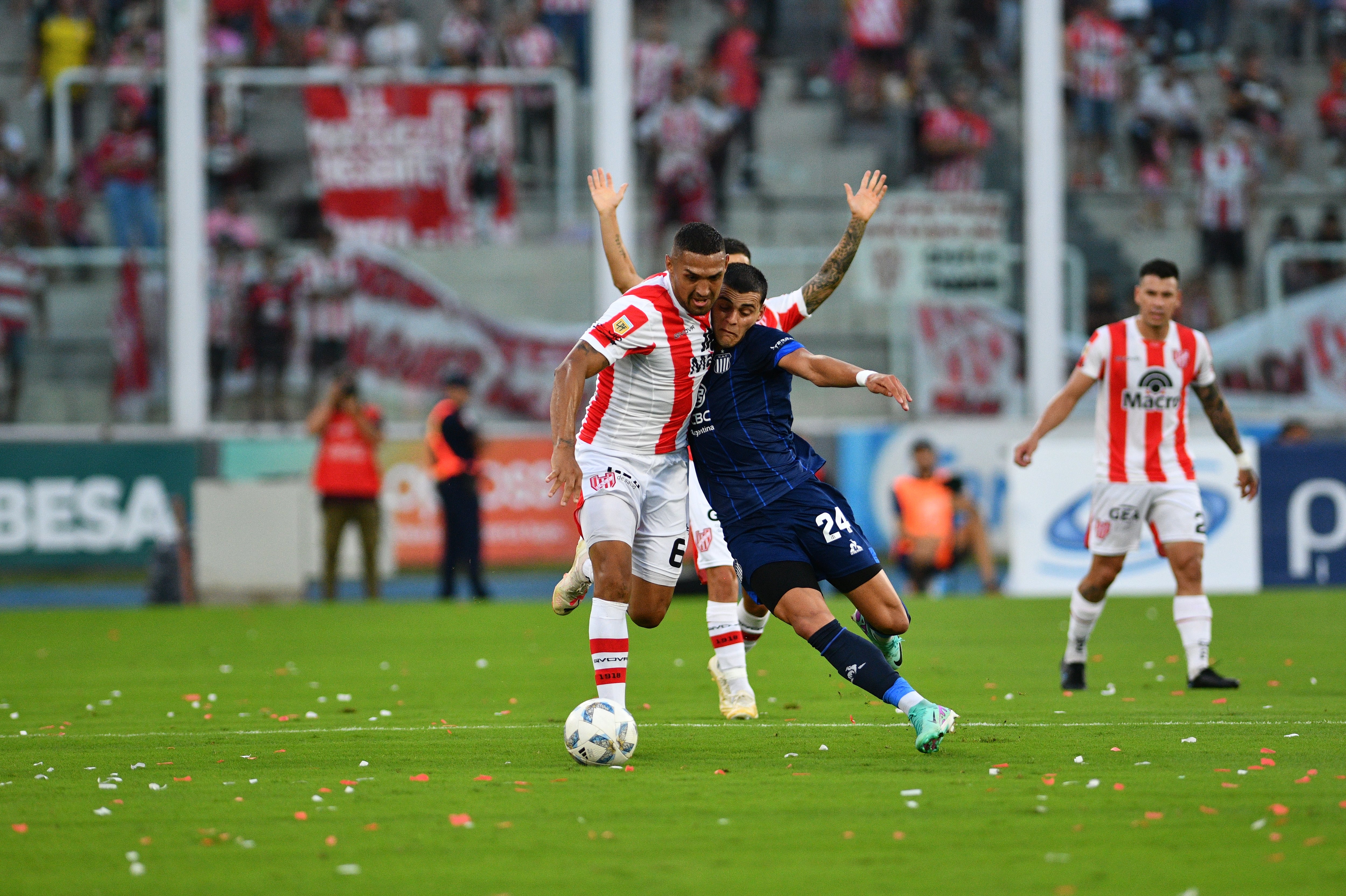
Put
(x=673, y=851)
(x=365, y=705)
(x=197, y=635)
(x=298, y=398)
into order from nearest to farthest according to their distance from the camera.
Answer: (x=673, y=851) → (x=365, y=705) → (x=197, y=635) → (x=298, y=398)

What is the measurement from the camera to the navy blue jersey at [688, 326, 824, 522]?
6.30 meters

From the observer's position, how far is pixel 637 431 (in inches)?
253

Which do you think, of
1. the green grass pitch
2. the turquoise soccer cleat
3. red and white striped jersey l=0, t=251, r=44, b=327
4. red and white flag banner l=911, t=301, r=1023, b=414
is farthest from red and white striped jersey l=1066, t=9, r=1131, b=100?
the turquoise soccer cleat

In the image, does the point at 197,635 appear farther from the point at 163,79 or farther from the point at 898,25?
the point at 898,25

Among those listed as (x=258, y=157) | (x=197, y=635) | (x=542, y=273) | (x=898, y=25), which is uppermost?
(x=898, y=25)

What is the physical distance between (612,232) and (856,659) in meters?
2.42

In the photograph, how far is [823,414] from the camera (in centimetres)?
2117

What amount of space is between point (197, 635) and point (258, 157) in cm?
1144

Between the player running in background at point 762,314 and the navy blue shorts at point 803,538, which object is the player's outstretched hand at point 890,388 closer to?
the navy blue shorts at point 803,538

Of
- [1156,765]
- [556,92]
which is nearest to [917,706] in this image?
[1156,765]

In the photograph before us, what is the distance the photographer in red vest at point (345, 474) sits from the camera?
15.4 m

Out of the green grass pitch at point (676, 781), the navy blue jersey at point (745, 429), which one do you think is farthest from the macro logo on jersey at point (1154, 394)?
the navy blue jersey at point (745, 429)

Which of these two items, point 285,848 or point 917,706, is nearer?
point 285,848

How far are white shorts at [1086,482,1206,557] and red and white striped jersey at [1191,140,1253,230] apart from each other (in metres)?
15.0
